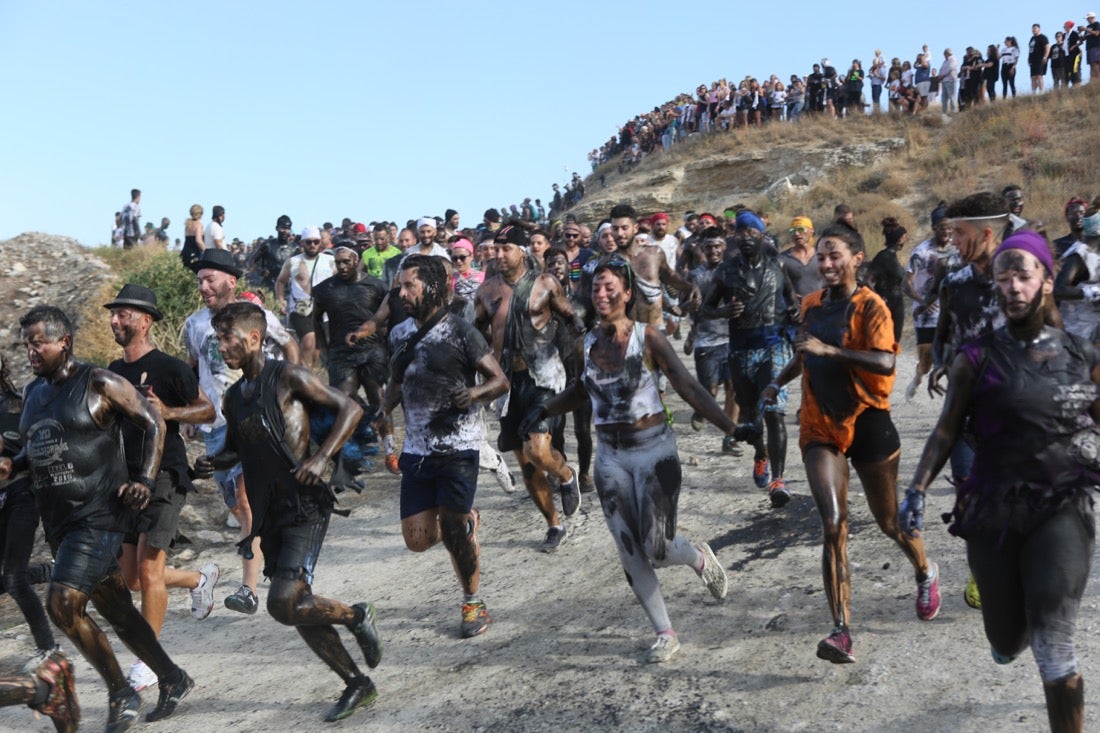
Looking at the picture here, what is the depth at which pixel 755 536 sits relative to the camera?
737 cm

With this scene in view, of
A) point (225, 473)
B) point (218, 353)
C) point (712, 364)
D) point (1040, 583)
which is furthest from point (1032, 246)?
point (712, 364)

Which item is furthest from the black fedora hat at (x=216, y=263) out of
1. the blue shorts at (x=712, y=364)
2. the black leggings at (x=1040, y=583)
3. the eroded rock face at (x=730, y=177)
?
the eroded rock face at (x=730, y=177)

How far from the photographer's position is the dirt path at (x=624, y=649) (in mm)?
4816

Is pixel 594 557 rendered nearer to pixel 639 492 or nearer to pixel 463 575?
pixel 463 575

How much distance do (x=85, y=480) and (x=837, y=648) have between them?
372 centimetres

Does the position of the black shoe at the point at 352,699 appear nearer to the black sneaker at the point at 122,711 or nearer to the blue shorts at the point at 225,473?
the black sneaker at the point at 122,711

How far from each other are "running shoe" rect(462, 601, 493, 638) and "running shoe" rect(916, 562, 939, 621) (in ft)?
8.06

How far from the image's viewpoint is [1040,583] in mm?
3717

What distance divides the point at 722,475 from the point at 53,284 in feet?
58.4

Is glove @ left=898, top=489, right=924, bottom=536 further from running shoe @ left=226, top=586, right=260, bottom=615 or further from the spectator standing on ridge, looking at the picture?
the spectator standing on ridge

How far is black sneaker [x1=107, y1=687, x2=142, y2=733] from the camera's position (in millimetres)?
5512

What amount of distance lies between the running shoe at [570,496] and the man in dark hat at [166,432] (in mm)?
2937

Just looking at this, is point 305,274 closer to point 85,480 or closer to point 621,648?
point 85,480

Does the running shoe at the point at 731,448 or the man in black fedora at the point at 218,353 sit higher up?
the man in black fedora at the point at 218,353
